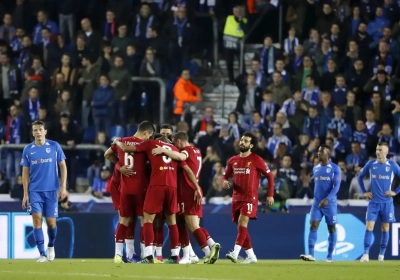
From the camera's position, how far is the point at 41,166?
16.5m

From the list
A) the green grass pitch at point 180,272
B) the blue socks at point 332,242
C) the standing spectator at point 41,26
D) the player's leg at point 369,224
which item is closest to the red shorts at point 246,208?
the green grass pitch at point 180,272

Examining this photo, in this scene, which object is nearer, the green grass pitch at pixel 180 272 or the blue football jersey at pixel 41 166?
the green grass pitch at pixel 180 272

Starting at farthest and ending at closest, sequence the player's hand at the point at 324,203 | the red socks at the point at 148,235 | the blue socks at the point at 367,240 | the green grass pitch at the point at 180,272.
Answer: the blue socks at the point at 367,240 → the player's hand at the point at 324,203 → the red socks at the point at 148,235 → the green grass pitch at the point at 180,272

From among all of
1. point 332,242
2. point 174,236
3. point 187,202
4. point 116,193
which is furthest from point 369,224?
point 116,193

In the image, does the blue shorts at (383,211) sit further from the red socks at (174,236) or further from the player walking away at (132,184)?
the player walking away at (132,184)

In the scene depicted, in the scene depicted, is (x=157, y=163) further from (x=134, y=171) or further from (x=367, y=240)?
(x=367, y=240)

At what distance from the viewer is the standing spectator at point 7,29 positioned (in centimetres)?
2588

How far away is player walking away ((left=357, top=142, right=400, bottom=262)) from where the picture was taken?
1934 centimetres

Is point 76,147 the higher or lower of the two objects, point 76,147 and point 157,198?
the higher

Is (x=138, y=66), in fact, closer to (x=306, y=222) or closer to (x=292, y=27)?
(x=292, y=27)

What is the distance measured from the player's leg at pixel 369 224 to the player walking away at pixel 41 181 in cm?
594

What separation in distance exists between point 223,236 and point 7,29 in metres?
8.34

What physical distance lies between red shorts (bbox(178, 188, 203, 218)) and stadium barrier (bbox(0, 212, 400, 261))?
15.2ft

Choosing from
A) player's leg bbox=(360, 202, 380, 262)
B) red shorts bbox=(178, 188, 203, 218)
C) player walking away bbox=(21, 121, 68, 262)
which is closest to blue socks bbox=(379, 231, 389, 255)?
player's leg bbox=(360, 202, 380, 262)
